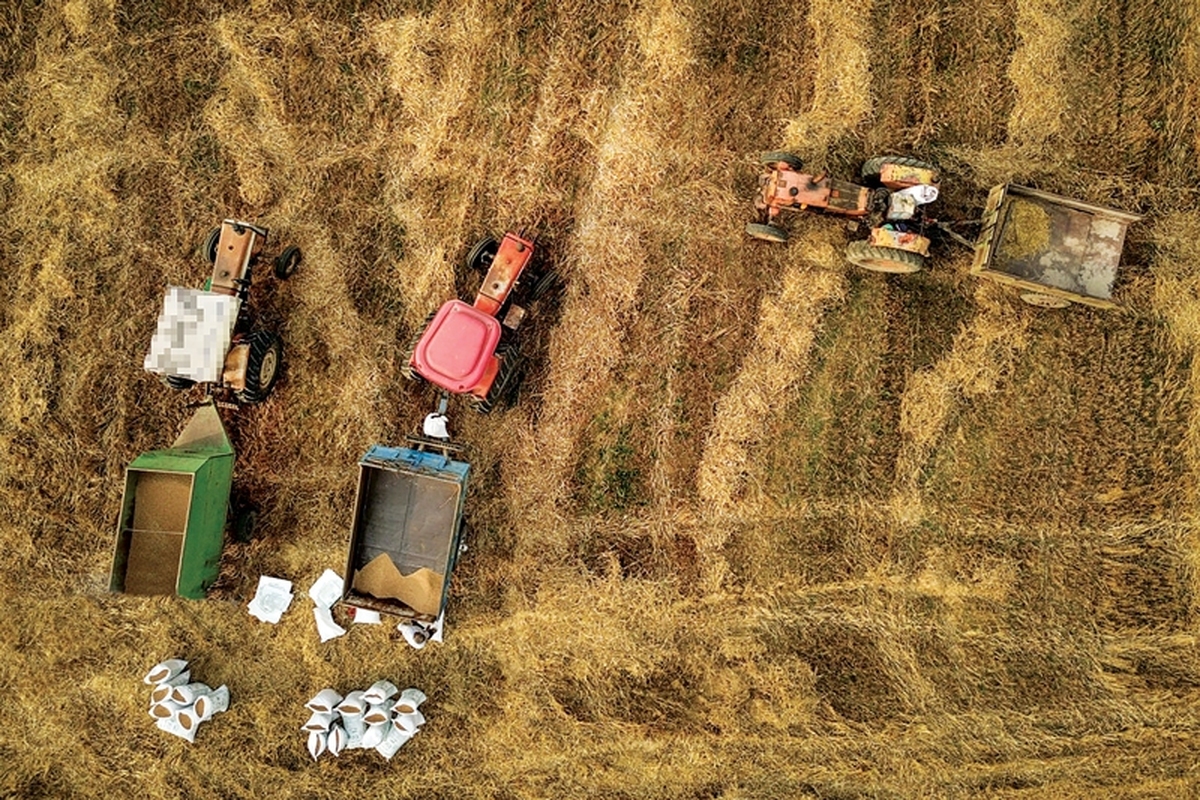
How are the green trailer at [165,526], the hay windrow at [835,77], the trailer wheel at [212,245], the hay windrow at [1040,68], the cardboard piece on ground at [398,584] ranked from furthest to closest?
the trailer wheel at [212,245] < the hay windrow at [835,77] < the hay windrow at [1040,68] < the cardboard piece on ground at [398,584] < the green trailer at [165,526]

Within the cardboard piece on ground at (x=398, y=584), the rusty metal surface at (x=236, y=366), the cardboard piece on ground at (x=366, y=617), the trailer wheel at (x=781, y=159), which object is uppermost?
the trailer wheel at (x=781, y=159)

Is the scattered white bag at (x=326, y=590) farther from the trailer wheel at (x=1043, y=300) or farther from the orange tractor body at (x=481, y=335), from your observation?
the trailer wheel at (x=1043, y=300)

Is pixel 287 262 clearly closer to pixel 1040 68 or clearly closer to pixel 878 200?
pixel 878 200

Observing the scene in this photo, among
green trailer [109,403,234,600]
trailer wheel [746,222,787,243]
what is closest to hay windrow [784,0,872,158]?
trailer wheel [746,222,787,243]

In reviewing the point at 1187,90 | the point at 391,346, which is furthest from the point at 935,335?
the point at 391,346

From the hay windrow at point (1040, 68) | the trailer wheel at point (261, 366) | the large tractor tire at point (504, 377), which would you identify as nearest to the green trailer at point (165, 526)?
the trailer wheel at point (261, 366)
